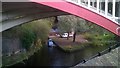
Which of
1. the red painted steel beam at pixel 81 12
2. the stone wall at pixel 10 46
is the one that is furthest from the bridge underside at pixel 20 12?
the stone wall at pixel 10 46

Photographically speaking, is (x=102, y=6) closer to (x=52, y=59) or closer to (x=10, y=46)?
(x=10, y=46)

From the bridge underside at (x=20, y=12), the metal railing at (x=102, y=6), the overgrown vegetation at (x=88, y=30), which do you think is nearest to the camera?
the metal railing at (x=102, y=6)

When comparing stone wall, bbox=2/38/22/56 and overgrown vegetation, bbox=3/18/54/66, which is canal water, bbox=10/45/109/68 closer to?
overgrown vegetation, bbox=3/18/54/66

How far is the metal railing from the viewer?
8.61 m

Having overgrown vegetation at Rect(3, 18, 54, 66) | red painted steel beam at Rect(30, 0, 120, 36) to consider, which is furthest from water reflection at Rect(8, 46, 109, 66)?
red painted steel beam at Rect(30, 0, 120, 36)

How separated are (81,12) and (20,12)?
386cm

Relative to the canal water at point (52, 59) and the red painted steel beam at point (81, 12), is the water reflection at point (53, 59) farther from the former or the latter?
the red painted steel beam at point (81, 12)

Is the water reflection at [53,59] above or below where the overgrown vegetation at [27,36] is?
below

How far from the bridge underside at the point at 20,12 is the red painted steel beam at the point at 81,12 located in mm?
1543

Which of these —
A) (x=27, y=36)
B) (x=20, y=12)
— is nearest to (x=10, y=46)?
(x=27, y=36)

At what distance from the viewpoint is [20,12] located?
465 inches

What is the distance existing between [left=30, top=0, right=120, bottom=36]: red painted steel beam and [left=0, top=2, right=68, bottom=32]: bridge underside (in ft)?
5.06

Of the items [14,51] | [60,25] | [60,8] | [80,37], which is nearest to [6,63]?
[14,51]

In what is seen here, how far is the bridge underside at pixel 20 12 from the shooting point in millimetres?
10445
